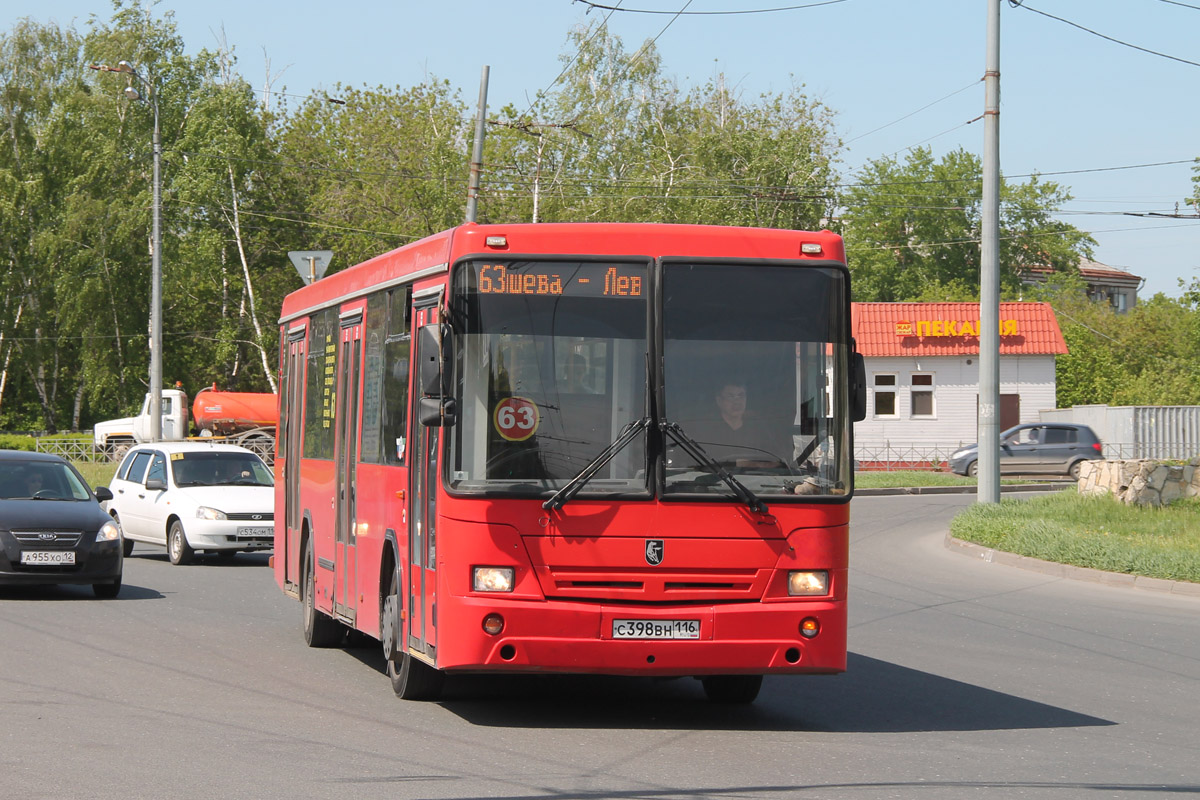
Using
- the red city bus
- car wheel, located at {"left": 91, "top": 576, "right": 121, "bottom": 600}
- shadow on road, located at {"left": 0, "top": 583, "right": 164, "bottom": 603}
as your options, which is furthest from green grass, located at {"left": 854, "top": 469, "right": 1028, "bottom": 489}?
the red city bus

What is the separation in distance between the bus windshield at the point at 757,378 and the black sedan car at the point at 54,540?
9297 mm

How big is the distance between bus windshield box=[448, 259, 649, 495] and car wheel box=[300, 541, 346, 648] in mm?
4310

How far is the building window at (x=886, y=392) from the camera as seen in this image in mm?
54438

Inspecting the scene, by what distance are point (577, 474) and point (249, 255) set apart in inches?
2233

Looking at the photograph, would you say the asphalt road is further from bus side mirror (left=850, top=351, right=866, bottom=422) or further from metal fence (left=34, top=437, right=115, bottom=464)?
metal fence (left=34, top=437, right=115, bottom=464)

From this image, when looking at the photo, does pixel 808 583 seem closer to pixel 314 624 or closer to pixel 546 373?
pixel 546 373

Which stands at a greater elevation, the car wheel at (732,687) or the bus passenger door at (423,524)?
the bus passenger door at (423,524)

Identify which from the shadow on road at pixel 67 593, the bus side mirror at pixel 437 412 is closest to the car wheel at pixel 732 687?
the bus side mirror at pixel 437 412

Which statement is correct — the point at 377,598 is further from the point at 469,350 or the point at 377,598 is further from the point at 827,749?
the point at 827,749

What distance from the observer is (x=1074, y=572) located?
19.3 metres

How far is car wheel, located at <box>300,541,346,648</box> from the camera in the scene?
1237 cm

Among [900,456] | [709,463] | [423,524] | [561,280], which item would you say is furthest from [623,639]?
[900,456]

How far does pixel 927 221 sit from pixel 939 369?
39.1 metres

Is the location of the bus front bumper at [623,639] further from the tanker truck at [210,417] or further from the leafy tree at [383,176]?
the leafy tree at [383,176]
